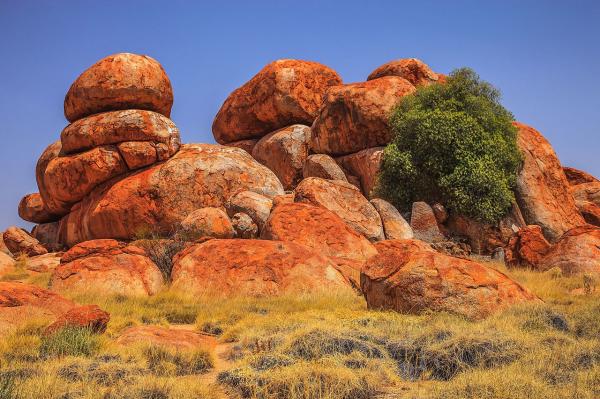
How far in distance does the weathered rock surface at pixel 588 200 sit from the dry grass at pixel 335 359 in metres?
23.6

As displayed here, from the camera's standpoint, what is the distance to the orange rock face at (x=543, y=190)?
91.9 feet

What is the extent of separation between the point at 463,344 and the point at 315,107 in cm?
3057

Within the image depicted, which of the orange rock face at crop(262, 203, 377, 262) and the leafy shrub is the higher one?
the leafy shrub

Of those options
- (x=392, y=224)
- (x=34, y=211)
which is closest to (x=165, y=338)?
(x=392, y=224)

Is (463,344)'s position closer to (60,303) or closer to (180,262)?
(60,303)

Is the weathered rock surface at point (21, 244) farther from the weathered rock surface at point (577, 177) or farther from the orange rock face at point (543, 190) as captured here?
the weathered rock surface at point (577, 177)

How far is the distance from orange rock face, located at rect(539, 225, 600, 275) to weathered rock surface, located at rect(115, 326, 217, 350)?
12310mm

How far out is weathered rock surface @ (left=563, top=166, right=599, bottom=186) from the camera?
39.3m

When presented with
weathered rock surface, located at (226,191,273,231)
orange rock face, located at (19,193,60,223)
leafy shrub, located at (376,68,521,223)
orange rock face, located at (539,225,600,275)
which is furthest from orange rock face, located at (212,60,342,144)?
orange rock face, located at (539,225,600,275)

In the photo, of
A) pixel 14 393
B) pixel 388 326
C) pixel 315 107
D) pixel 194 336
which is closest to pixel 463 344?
pixel 388 326

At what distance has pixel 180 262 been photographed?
16.8 metres

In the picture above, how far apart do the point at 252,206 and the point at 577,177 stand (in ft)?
88.3

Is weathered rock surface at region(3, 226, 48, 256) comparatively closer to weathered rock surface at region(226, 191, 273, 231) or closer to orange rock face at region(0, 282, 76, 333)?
weathered rock surface at region(226, 191, 273, 231)

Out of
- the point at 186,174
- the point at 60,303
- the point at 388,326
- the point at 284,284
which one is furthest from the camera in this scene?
the point at 186,174
